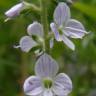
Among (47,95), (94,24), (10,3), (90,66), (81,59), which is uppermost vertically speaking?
(47,95)

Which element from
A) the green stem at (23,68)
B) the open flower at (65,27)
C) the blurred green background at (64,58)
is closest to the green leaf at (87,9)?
the blurred green background at (64,58)

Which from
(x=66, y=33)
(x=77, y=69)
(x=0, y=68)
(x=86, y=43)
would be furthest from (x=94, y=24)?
(x=66, y=33)

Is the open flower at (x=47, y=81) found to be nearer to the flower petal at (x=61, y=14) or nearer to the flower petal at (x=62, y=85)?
the flower petal at (x=62, y=85)

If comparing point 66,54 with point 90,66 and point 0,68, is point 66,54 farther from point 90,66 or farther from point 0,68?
point 0,68

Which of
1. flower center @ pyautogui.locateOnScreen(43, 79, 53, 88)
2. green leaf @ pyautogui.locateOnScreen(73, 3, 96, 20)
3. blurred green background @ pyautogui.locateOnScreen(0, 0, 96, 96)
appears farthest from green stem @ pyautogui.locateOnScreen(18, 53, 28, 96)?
flower center @ pyautogui.locateOnScreen(43, 79, 53, 88)

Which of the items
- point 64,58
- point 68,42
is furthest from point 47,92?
point 64,58

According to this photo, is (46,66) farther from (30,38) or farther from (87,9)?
(87,9)
